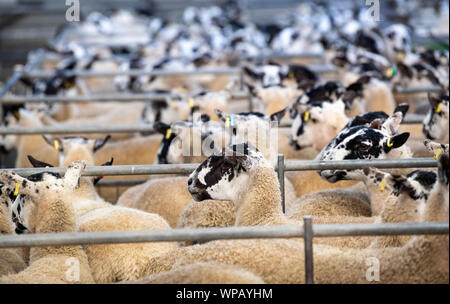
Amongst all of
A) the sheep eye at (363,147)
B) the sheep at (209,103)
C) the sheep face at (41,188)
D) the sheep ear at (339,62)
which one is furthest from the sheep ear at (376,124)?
the sheep ear at (339,62)

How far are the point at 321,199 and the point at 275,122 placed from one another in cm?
94

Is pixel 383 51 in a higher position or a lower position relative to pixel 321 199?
higher

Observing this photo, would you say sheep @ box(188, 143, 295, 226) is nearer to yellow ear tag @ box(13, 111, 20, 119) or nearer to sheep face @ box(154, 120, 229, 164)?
sheep face @ box(154, 120, 229, 164)

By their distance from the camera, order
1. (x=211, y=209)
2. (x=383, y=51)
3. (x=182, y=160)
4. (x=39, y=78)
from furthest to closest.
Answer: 1. (x=383, y=51)
2. (x=39, y=78)
3. (x=182, y=160)
4. (x=211, y=209)

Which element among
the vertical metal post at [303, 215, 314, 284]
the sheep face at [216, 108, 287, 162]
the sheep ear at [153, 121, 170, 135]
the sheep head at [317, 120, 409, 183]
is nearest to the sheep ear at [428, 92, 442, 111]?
the sheep head at [317, 120, 409, 183]

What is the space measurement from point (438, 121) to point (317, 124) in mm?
954

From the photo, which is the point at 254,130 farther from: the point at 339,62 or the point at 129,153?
the point at 339,62

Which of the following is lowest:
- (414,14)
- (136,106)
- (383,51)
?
(136,106)

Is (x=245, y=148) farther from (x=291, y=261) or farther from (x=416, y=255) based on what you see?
(x=416, y=255)

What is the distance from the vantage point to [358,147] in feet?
13.9

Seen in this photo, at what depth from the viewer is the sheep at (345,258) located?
3037 mm

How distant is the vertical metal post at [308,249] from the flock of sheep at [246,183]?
0.13 meters

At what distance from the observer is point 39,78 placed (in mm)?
9336
